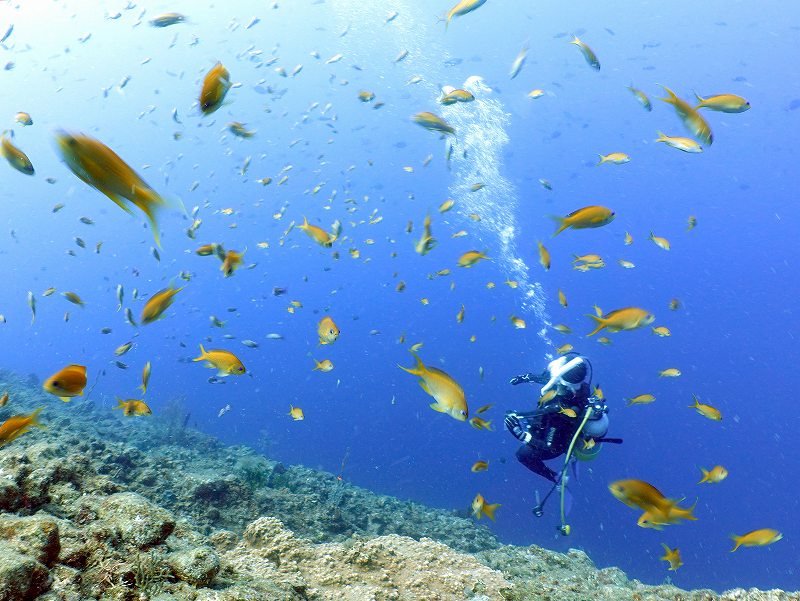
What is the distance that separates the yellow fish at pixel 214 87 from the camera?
8.67ft

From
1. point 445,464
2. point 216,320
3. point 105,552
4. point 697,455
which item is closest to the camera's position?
point 105,552

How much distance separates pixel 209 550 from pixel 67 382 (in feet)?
7.04

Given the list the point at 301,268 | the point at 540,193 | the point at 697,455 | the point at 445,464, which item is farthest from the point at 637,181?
the point at 301,268

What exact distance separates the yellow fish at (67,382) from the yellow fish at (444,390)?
261 cm

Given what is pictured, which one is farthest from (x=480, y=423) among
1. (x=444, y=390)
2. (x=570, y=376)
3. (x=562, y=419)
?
(x=444, y=390)

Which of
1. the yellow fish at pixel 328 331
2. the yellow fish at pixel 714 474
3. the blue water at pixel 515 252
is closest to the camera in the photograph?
the yellow fish at pixel 328 331

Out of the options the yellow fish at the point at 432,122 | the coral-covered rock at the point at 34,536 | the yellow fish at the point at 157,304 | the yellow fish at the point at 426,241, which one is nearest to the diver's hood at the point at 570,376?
the yellow fish at the point at 426,241

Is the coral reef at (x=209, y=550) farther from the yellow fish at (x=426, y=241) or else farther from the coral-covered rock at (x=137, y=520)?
the yellow fish at (x=426, y=241)

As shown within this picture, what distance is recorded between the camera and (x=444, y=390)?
323 centimetres

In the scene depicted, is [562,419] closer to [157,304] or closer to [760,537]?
[760,537]

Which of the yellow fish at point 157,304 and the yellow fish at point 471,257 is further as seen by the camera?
the yellow fish at point 471,257

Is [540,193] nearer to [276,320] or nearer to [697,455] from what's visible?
[697,455]

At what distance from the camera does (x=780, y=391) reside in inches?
3861

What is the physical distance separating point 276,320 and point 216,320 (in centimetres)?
11431
